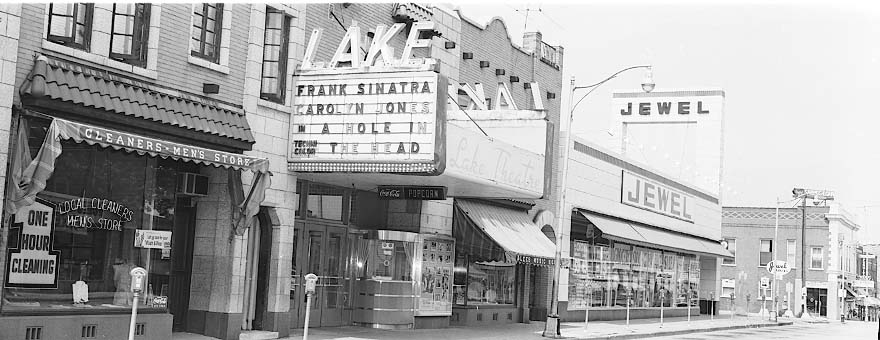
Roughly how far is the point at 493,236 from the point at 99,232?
12.5 m

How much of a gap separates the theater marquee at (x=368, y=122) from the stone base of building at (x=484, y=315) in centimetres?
1000

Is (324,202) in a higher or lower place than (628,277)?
higher

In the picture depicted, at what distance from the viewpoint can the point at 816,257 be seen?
75.3m

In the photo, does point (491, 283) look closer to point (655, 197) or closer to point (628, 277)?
point (628, 277)

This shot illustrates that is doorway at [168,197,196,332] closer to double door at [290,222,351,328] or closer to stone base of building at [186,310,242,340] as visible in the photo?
stone base of building at [186,310,242,340]

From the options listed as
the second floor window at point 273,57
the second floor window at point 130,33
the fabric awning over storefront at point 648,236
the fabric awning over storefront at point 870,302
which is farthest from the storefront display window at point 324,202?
the fabric awning over storefront at point 870,302

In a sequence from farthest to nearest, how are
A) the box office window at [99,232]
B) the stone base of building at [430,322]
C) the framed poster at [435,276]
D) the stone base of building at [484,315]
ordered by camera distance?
the stone base of building at [484,315], the stone base of building at [430,322], the framed poster at [435,276], the box office window at [99,232]

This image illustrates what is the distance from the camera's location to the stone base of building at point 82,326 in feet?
50.7

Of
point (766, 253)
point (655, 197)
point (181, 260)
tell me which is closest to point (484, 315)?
point (181, 260)

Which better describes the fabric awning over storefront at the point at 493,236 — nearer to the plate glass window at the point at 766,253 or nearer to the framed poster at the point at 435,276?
the framed poster at the point at 435,276

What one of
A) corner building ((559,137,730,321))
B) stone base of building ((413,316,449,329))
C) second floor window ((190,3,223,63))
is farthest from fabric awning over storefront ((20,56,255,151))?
corner building ((559,137,730,321))

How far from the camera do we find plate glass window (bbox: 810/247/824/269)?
7506 centimetres

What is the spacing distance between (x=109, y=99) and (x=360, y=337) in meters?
8.81

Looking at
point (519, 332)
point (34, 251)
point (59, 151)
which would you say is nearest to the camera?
point (59, 151)
